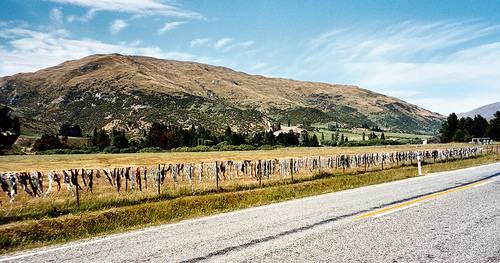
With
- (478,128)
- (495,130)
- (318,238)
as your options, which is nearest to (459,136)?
(478,128)

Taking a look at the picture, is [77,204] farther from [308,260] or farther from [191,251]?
[308,260]

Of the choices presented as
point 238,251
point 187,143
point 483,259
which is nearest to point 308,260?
point 238,251

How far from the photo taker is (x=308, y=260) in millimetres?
5988

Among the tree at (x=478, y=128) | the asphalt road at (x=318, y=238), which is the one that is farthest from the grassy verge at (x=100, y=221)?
the tree at (x=478, y=128)

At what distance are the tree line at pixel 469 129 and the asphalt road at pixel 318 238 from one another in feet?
464

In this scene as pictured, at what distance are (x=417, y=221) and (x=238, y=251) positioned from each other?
15.4 feet

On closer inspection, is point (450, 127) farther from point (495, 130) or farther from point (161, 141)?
point (161, 141)

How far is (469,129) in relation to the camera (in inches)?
5448

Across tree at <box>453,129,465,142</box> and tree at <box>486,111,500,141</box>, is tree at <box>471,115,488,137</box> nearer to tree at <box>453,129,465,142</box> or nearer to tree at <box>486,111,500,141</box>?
tree at <box>486,111,500,141</box>

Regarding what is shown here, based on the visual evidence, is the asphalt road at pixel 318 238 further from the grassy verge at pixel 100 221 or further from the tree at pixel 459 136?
the tree at pixel 459 136

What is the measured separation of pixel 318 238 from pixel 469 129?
154066 mm

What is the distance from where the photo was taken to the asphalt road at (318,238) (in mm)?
6281

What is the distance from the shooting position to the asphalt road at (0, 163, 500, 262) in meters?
6.28

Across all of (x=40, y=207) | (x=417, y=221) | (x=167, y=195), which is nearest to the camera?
(x=417, y=221)
